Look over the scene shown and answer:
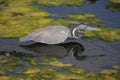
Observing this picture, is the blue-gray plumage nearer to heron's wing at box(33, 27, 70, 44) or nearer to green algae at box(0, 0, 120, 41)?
heron's wing at box(33, 27, 70, 44)

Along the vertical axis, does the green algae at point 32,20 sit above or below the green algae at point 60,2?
below

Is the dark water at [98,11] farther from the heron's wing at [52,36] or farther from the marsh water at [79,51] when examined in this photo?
the heron's wing at [52,36]

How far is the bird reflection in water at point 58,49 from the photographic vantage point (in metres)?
3.90

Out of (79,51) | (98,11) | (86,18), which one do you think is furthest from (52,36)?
(98,11)

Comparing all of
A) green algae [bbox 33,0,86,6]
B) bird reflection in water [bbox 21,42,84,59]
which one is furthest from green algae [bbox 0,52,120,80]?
green algae [bbox 33,0,86,6]

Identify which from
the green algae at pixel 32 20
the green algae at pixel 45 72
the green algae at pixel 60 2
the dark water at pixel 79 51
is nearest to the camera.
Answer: the green algae at pixel 45 72

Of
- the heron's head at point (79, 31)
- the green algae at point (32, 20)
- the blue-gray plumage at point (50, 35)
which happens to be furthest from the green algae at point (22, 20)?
the heron's head at point (79, 31)

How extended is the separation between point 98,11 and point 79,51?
1278mm

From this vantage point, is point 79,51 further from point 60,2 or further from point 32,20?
point 60,2

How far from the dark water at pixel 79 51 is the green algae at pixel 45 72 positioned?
0.12m

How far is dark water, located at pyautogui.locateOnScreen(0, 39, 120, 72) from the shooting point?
3678 mm

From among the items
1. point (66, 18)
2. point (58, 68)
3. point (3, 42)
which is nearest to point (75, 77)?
point (58, 68)

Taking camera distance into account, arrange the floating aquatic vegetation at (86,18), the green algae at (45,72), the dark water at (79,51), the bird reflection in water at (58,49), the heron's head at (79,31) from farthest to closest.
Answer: the floating aquatic vegetation at (86,18), the heron's head at (79,31), the bird reflection in water at (58,49), the dark water at (79,51), the green algae at (45,72)

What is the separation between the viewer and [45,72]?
3443mm
